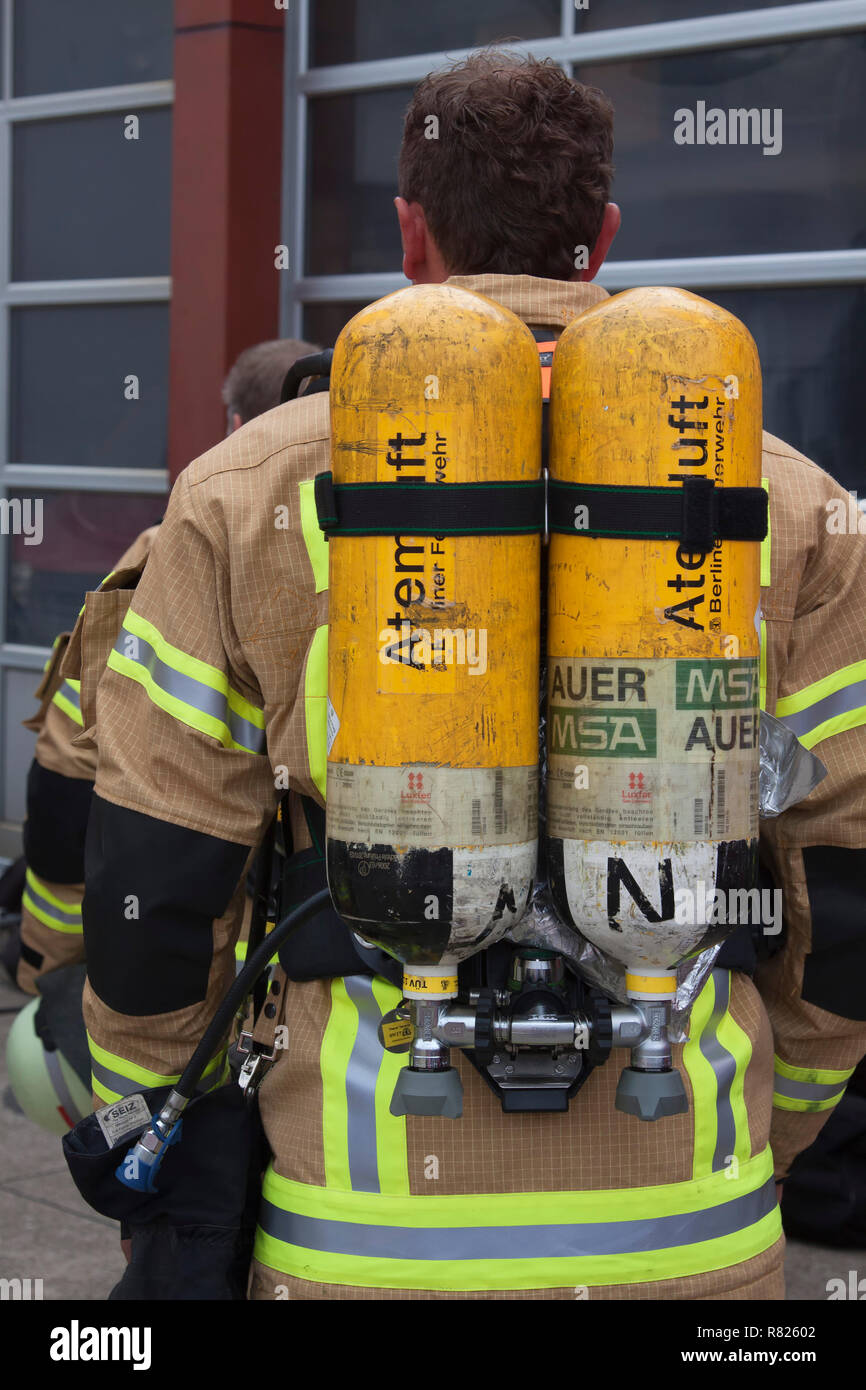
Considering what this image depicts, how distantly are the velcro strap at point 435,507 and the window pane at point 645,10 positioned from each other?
12.4 ft

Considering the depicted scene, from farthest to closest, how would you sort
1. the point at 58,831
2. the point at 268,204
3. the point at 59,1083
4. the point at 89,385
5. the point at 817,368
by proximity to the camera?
the point at 89,385
the point at 268,204
the point at 817,368
the point at 58,831
the point at 59,1083

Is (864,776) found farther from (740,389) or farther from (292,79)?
(292,79)

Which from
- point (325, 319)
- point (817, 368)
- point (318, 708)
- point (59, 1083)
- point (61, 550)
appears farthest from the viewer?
point (61, 550)

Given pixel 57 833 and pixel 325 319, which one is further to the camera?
pixel 325 319

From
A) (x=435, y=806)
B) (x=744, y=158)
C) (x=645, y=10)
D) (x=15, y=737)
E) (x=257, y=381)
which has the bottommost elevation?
(x=15, y=737)

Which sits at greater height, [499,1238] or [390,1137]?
[390,1137]

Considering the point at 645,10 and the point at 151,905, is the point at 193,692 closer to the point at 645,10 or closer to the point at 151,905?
the point at 151,905

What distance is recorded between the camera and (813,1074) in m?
2.14

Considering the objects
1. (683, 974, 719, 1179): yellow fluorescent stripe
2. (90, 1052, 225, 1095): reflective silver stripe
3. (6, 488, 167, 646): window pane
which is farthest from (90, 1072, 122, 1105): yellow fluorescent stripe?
(6, 488, 167, 646): window pane

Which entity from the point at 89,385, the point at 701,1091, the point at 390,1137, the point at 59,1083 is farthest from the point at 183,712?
the point at 89,385

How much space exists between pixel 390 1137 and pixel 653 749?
0.58 metres

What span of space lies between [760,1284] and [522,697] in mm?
826

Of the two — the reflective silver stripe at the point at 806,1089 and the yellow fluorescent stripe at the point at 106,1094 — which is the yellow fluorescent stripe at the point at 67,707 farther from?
the reflective silver stripe at the point at 806,1089

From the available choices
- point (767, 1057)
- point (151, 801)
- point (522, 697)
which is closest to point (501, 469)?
point (522, 697)
